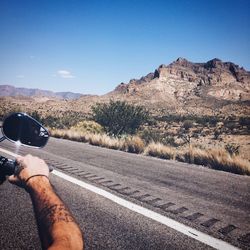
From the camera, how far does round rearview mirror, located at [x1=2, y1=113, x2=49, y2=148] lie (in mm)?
2074

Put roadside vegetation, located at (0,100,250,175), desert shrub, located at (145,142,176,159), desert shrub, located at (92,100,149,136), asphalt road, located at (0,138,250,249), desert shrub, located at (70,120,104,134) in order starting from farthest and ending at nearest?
desert shrub, located at (70,120,104,134), desert shrub, located at (92,100,149,136), desert shrub, located at (145,142,176,159), roadside vegetation, located at (0,100,250,175), asphalt road, located at (0,138,250,249)

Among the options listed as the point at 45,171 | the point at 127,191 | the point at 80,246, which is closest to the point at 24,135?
the point at 45,171

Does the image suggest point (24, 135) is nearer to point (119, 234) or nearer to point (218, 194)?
point (119, 234)

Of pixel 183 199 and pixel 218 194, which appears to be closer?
pixel 183 199

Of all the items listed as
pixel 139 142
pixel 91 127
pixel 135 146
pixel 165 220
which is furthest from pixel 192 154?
pixel 91 127

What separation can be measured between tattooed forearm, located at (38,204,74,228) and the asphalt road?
1.92 meters

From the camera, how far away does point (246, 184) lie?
677cm

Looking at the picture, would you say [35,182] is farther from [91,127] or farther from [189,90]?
[189,90]

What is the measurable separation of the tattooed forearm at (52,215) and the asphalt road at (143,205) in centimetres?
192

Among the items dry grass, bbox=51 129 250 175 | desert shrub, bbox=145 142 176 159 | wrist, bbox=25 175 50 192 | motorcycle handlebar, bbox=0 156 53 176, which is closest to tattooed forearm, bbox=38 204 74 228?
wrist, bbox=25 175 50 192

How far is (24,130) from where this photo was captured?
2.11 m

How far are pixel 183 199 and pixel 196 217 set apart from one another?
87 centimetres

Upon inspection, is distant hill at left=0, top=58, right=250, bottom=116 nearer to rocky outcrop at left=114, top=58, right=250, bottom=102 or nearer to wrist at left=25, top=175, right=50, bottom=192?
rocky outcrop at left=114, top=58, right=250, bottom=102

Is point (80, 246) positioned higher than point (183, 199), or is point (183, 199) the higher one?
point (80, 246)
